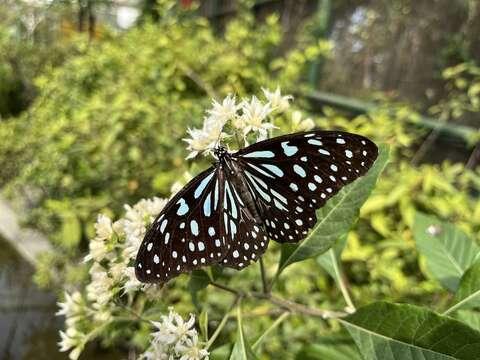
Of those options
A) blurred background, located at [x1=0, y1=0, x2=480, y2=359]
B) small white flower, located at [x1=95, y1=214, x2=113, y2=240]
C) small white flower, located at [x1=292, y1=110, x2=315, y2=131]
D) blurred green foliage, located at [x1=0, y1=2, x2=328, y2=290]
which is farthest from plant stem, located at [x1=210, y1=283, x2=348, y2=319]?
blurred green foliage, located at [x1=0, y1=2, x2=328, y2=290]

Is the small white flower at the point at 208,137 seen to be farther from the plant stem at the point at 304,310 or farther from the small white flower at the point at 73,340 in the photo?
the small white flower at the point at 73,340

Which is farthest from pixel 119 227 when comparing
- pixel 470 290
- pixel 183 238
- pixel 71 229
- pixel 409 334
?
pixel 71 229

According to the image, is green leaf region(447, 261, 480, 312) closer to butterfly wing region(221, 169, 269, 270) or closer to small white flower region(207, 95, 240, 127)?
butterfly wing region(221, 169, 269, 270)

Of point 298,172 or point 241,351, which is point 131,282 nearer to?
point 241,351

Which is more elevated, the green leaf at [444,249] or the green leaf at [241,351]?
the green leaf at [241,351]

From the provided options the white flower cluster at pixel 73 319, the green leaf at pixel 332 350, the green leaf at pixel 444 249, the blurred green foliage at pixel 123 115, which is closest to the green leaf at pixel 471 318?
the green leaf at pixel 444 249

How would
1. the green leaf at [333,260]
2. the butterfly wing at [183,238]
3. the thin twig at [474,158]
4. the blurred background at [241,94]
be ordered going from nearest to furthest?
1. the butterfly wing at [183,238]
2. the green leaf at [333,260]
3. the blurred background at [241,94]
4. the thin twig at [474,158]
